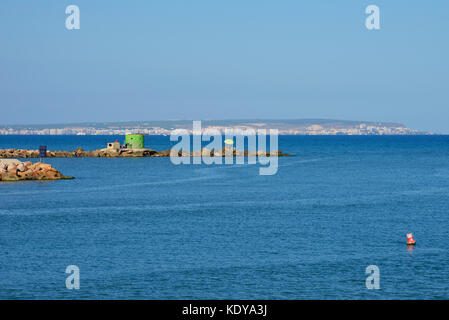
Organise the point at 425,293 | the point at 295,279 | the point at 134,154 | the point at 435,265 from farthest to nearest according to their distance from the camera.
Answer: the point at 134,154 → the point at 435,265 → the point at 295,279 → the point at 425,293

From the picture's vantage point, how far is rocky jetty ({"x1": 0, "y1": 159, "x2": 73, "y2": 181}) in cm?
7762

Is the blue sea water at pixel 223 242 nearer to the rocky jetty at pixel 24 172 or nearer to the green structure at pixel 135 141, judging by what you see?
the rocky jetty at pixel 24 172

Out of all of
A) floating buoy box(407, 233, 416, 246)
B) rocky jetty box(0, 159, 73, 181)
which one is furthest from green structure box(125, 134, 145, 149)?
floating buoy box(407, 233, 416, 246)

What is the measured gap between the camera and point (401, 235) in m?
37.6

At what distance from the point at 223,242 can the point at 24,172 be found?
48901 millimetres

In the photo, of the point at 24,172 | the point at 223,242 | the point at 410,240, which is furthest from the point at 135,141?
the point at 410,240

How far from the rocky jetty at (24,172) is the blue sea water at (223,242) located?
475 inches

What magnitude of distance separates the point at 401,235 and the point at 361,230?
2716 millimetres

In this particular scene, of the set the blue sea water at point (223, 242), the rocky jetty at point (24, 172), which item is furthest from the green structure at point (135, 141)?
the blue sea water at point (223, 242)

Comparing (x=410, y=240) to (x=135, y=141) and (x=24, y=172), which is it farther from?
(x=135, y=141)

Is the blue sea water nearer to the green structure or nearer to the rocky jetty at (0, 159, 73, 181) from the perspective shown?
the rocky jetty at (0, 159, 73, 181)

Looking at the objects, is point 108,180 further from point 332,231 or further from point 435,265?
point 435,265

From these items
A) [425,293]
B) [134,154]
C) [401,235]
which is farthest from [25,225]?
[134,154]
